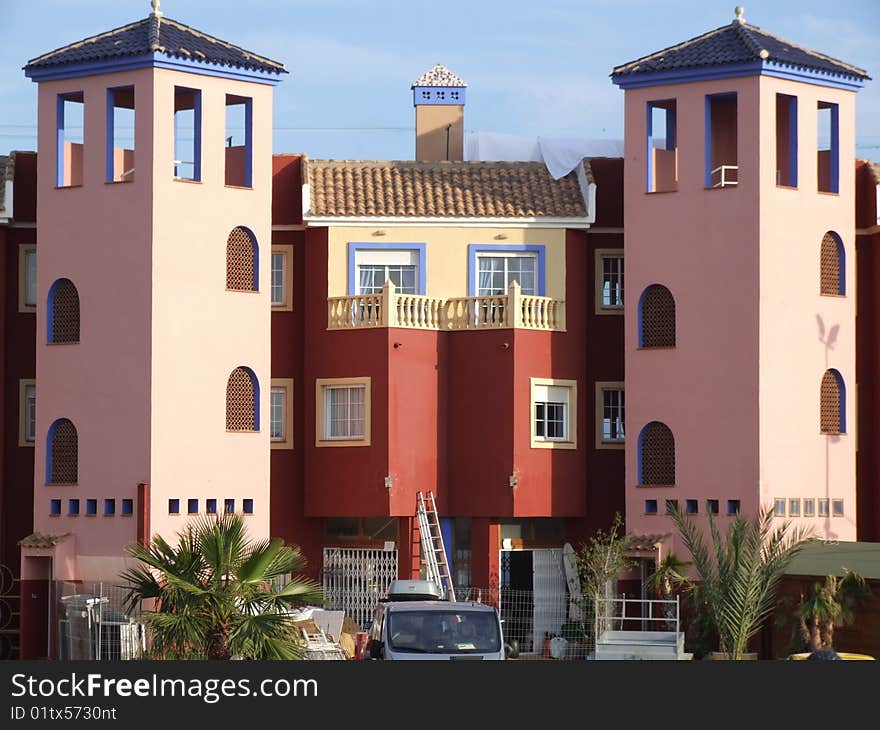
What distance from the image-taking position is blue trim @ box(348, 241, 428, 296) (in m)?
50.6

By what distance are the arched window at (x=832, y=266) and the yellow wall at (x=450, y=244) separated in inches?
243

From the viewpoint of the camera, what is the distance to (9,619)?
161ft

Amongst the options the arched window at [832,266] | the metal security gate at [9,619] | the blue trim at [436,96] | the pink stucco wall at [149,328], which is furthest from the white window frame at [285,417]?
the arched window at [832,266]

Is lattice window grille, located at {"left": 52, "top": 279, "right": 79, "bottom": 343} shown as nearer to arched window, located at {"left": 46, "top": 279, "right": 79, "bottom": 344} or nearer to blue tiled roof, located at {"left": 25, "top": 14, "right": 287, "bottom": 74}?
arched window, located at {"left": 46, "top": 279, "right": 79, "bottom": 344}

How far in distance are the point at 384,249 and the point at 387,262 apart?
1.10 feet

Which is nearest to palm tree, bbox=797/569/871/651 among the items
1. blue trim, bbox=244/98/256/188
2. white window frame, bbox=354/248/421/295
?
white window frame, bbox=354/248/421/295

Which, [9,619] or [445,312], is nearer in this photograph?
[9,619]

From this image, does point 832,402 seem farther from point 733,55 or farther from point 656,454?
point 733,55

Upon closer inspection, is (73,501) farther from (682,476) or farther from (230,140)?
(682,476)

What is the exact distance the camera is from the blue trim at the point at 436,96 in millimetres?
54875

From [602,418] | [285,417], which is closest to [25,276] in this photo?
[285,417]

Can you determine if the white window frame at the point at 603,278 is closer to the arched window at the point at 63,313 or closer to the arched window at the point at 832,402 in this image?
the arched window at the point at 832,402

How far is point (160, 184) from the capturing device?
4688cm

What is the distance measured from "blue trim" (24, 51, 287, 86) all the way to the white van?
16.6 m
